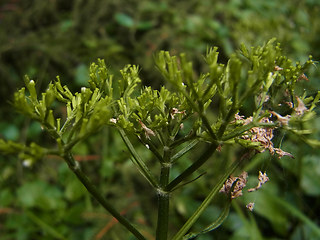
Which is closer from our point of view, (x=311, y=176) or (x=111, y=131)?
(x=311, y=176)

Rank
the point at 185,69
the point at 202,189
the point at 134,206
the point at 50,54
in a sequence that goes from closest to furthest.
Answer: the point at 185,69, the point at 202,189, the point at 134,206, the point at 50,54

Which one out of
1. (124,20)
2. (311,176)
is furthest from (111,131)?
(311,176)

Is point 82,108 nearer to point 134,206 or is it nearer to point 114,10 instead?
point 134,206

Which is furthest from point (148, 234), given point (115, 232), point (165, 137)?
point (165, 137)

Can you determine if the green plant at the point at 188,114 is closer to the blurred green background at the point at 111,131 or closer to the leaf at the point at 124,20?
the blurred green background at the point at 111,131

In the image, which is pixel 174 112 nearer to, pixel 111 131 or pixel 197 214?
pixel 197 214

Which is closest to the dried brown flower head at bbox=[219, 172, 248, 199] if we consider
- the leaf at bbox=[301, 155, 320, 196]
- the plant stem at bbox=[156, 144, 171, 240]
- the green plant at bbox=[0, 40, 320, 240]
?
the green plant at bbox=[0, 40, 320, 240]
